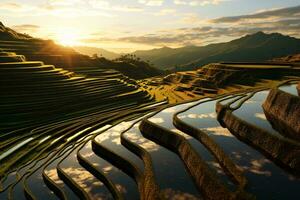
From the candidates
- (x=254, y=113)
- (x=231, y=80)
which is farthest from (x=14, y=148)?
(x=231, y=80)

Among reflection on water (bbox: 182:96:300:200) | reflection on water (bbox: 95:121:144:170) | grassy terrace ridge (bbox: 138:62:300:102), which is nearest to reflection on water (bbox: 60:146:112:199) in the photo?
reflection on water (bbox: 95:121:144:170)

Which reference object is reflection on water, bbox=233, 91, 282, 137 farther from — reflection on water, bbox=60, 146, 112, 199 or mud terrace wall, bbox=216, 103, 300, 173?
reflection on water, bbox=60, 146, 112, 199

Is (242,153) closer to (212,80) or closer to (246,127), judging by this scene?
(246,127)

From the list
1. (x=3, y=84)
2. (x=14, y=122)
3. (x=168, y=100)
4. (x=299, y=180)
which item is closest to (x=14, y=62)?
(x=3, y=84)

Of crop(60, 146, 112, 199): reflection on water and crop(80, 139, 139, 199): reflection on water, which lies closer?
crop(80, 139, 139, 199): reflection on water

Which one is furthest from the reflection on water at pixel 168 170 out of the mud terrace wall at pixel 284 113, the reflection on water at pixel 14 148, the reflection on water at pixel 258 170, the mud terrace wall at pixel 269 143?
the reflection on water at pixel 14 148

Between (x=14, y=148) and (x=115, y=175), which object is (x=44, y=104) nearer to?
(x=14, y=148)
